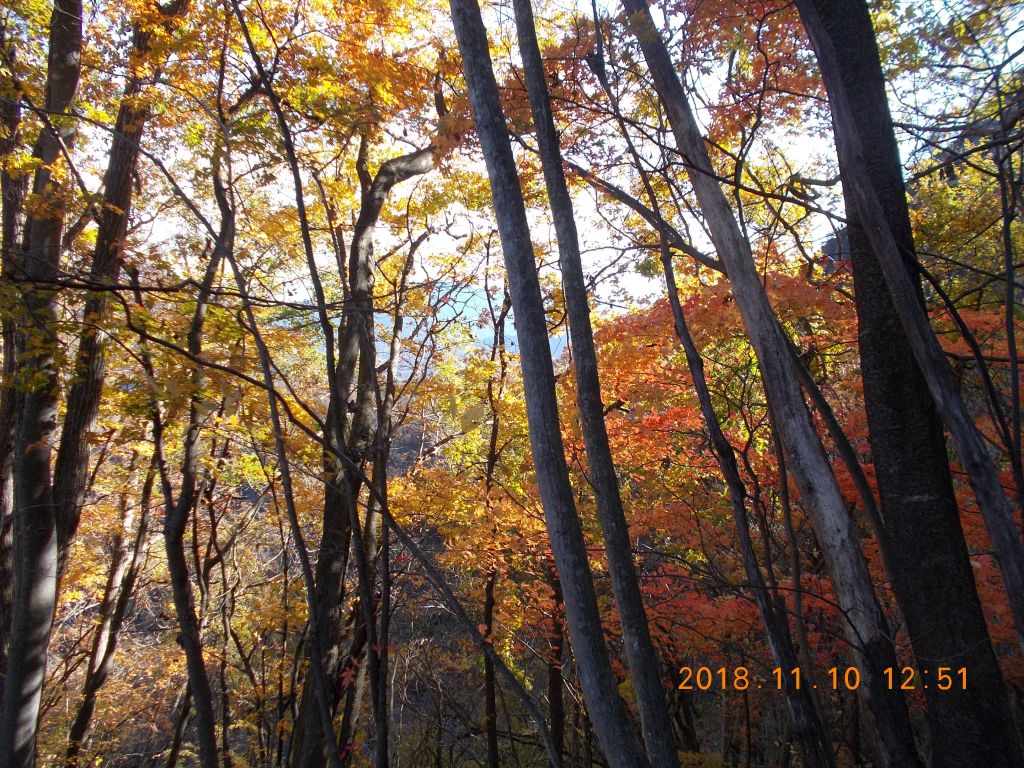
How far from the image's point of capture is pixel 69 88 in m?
4.88

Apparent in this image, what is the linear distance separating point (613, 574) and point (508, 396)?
7.23 metres

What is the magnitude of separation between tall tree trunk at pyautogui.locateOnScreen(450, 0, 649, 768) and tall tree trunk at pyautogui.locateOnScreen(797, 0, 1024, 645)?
1743 millimetres

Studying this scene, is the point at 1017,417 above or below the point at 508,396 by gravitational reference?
below

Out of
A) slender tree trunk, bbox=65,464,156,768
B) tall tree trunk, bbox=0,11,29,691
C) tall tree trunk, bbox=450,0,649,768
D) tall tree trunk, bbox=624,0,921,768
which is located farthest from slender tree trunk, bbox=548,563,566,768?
tall tree trunk, bbox=450,0,649,768

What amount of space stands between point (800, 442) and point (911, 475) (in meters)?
0.58

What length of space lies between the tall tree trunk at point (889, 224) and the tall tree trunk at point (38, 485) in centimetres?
520

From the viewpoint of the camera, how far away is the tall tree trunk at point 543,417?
7.16ft

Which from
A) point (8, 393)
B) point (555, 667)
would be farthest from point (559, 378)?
point (8, 393)

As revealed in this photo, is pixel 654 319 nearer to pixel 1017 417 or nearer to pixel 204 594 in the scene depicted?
pixel 1017 417

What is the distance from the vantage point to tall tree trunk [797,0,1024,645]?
2432mm

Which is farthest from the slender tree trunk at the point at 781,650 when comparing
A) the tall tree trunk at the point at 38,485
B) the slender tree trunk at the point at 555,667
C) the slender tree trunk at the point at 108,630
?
the slender tree trunk at the point at 108,630

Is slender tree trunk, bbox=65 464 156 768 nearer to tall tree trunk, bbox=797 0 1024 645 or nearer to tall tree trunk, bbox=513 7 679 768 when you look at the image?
tall tree trunk, bbox=513 7 679 768

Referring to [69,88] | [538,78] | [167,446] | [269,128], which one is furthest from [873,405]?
[167,446]

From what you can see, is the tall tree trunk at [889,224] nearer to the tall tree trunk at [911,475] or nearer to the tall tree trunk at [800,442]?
the tall tree trunk at [911,475]
